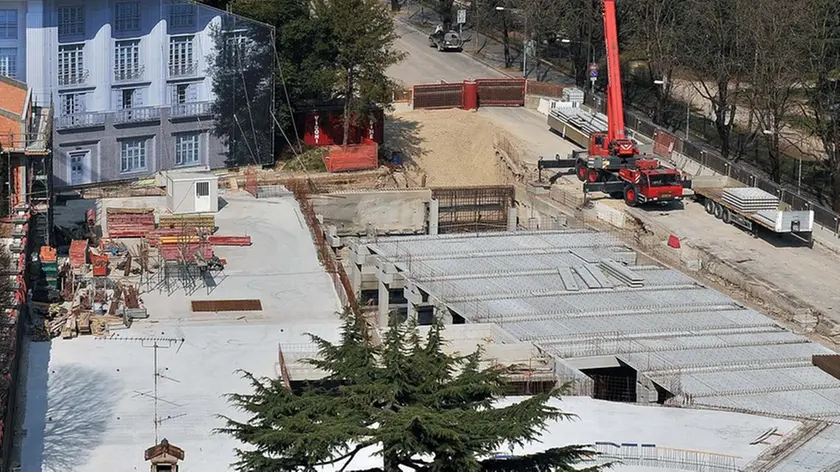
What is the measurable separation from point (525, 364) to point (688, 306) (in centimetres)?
835

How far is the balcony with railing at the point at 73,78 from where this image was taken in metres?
65.9

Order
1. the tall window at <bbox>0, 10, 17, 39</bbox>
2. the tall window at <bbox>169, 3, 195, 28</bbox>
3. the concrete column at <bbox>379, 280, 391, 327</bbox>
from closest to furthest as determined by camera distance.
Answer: the concrete column at <bbox>379, 280, 391, 327</bbox> → the tall window at <bbox>0, 10, 17, 39</bbox> → the tall window at <bbox>169, 3, 195, 28</bbox>

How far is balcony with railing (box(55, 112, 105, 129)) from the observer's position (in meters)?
66.1

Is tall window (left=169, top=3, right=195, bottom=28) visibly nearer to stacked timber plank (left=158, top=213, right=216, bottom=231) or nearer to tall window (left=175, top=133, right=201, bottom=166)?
tall window (left=175, top=133, right=201, bottom=166)

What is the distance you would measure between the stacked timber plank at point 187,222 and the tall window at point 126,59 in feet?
30.4

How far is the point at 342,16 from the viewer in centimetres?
7306

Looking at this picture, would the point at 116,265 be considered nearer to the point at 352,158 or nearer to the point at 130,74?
the point at 130,74

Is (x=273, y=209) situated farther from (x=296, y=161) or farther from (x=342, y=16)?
(x=342, y=16)

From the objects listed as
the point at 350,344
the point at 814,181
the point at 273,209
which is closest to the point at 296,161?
the point at 273,209

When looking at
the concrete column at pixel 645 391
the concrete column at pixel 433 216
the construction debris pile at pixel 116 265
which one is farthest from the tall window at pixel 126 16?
the concrete column at pixel 645 391

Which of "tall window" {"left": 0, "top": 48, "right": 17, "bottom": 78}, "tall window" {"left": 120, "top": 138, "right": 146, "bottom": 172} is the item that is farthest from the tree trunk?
"tall window" {"left": 0, "top": 48, "right": 17, "bottom": 78}

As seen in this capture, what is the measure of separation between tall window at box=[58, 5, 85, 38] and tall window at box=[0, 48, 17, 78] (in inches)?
74.6

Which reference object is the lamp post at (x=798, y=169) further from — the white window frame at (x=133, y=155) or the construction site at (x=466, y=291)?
the white window frame at (x=133, y=155)

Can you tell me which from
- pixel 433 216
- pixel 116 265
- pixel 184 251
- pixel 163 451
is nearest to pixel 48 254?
pixel 116 265
